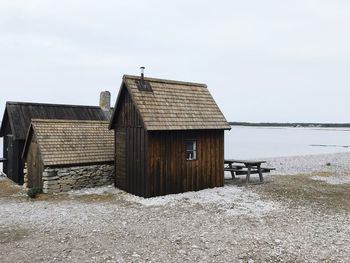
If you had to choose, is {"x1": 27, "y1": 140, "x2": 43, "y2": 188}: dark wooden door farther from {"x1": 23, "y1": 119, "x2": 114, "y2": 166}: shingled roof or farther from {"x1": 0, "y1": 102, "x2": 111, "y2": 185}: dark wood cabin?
{"x1": 0, "y1": 102, "x2": 111, "y2": 185}: dark wood cabin

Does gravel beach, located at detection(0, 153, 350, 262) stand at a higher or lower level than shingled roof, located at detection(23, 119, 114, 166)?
lower

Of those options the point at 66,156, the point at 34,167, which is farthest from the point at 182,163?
the point at 34,167

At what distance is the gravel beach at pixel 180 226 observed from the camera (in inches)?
320

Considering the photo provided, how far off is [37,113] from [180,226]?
1446 centimetres

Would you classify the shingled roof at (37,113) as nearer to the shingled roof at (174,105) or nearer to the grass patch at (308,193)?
the shingled roof at (174,105)

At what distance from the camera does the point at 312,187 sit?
17.1m

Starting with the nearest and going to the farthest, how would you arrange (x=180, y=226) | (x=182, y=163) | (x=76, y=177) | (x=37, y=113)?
(x=180, y=226), (x=182, y=163), (x=76, y=177), (x=37, y=113)

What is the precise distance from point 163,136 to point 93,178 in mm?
4719

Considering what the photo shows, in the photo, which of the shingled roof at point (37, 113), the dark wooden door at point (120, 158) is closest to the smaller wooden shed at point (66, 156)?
the dark wooden door at point (120, 158)

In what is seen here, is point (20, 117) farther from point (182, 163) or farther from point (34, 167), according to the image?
point (182, 163)

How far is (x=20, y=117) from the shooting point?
1997 centimetres

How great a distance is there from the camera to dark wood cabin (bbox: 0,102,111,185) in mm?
19547

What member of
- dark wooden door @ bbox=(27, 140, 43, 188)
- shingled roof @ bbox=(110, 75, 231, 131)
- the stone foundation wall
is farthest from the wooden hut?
shingled roof @ bbox=(110, 75, 231, 131)

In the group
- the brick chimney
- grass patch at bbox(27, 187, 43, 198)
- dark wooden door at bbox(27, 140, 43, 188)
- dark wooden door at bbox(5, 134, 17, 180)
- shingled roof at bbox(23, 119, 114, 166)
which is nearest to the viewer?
grass patch at bbox(27, 187, 43, 198)
